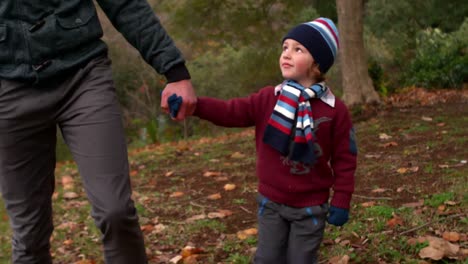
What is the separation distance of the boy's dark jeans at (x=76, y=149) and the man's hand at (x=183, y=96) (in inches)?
9.5

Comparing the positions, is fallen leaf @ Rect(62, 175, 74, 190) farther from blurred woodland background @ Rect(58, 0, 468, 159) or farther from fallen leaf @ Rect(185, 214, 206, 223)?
blurred woodland background @ Rect(58, 0, 468, 159)

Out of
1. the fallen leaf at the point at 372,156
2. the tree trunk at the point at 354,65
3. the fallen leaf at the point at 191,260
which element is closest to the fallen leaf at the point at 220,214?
the fallen leaf at the point at 191,260

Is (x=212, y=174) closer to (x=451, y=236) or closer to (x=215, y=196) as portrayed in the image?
(x=215, y=196)

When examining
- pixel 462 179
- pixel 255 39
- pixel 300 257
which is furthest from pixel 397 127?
pixel 255 39

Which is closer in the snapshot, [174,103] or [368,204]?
[174,103]

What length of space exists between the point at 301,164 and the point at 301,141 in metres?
0.14

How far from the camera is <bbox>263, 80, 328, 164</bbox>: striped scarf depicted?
2879 millimetres

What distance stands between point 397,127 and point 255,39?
26.8 feet

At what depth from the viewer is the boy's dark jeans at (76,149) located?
276 cm

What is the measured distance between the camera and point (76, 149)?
9.37 feet

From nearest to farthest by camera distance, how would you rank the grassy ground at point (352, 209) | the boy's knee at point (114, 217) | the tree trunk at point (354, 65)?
the boy's knee at point (114, 217) < the grassy ground at point (352, 209) < the tree trunk at point (354, 65)

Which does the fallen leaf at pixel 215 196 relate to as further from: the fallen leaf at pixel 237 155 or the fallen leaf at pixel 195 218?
the fallen leaf at pixel 237 155

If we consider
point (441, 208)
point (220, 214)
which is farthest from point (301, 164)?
point (220, 214)

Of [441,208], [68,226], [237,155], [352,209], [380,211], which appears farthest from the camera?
[237,155]
